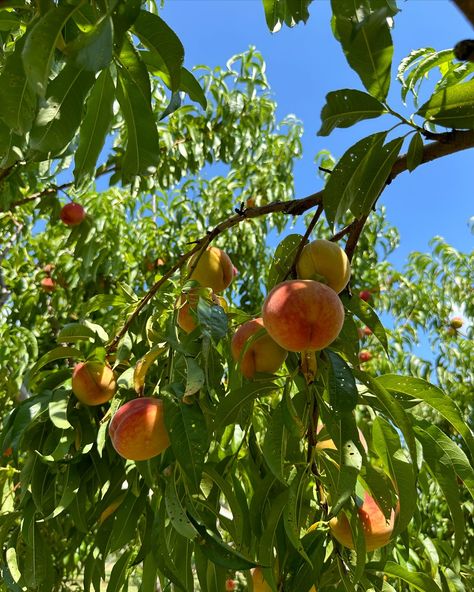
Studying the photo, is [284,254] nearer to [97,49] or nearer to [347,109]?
[347,109]

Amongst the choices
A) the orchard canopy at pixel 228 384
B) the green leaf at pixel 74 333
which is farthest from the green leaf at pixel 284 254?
the green leaf at pixel 74 333

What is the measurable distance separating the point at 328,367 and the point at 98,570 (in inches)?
28.2

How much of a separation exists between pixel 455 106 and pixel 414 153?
0.30ft

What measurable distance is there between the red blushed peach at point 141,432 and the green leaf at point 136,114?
0.40m

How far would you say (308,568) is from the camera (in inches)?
39.2

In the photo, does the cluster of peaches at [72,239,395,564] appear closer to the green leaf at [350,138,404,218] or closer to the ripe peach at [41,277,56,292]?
the green leaf at [350,138,404,218]

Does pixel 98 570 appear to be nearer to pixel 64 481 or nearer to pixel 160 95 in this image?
pixel 64 481

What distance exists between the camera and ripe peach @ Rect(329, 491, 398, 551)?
0.96 m

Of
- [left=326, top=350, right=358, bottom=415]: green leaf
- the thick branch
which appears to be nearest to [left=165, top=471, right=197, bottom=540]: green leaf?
[left=326, top=350, right=358, bottom=415]: green leaf

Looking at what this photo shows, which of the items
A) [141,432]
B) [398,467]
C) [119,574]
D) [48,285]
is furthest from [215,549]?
[48,285]

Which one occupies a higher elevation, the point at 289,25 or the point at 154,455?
the point at 289,25

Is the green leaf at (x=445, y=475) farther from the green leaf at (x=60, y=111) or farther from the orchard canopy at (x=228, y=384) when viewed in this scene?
the green leaf at (x=60, y=111)

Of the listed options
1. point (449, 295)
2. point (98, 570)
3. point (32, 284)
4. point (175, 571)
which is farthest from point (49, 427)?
point (449, 295)

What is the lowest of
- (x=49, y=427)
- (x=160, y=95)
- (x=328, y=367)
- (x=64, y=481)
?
(x=64, y=481)
